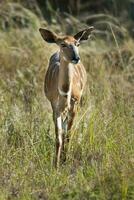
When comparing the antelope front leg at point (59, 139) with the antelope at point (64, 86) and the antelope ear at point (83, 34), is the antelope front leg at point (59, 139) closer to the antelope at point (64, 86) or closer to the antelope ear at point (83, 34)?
the antelope at point (64, 86)

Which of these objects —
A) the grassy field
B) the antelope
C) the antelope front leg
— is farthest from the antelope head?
the antelope front leg

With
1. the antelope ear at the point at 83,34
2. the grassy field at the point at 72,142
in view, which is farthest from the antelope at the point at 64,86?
the grassy field at the point at 72,142

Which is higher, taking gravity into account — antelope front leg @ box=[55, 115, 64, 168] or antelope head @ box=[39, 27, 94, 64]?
antelope head @ box=[39, 27, 94, 64]

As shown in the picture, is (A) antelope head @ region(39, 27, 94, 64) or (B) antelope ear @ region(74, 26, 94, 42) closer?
(A) antelope head @ region(39, 27, 94, 64)

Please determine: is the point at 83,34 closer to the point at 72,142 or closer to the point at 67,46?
the point at 67,46

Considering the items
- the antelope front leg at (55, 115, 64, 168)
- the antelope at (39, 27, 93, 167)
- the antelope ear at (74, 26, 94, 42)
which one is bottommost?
the antelope front leg at (55, 115, 64, 168)

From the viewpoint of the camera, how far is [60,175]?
6.65m

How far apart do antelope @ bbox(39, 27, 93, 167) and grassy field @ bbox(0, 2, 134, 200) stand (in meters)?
0.10

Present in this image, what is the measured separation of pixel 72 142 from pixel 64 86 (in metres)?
0.58

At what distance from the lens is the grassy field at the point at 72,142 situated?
6.27 meters

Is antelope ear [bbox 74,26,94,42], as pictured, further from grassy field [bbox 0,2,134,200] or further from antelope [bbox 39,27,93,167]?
grassy field [bbox 0,2,134,200]

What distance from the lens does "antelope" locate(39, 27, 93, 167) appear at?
7.50 metres

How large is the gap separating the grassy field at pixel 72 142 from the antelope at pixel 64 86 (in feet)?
0.34

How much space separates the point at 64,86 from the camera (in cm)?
773
